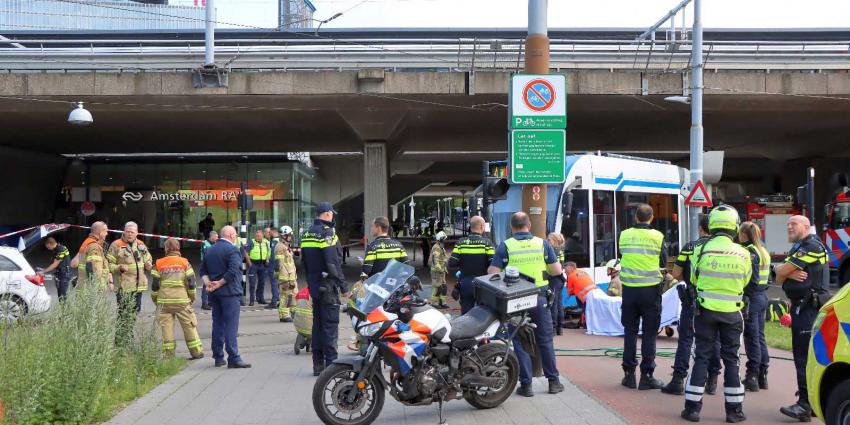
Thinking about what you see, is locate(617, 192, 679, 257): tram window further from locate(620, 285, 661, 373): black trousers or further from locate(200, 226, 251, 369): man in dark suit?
locate(200, 226, 251, 369): man in dark suit

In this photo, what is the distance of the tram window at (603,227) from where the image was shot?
14.2m

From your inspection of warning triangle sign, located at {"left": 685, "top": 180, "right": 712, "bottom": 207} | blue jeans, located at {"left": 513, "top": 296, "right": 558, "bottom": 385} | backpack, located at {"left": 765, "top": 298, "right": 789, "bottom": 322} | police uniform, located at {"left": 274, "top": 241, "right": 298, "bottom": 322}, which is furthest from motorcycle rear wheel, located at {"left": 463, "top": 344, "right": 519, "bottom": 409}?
warning triangle sign, located at {"left": 685, "top": 180, "right": 712, "bottom": 207}

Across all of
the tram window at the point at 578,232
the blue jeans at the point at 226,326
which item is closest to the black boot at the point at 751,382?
the blue jeans at the point at 226,326

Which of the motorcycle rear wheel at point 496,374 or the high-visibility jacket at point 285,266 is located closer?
the motorcycle rear wheel at point 496,374

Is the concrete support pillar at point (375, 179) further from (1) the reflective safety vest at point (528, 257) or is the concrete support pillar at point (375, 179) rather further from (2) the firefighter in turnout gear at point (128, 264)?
(1) the reflective safety vest at point (528, 257)

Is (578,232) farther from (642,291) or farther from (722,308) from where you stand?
(722,308)

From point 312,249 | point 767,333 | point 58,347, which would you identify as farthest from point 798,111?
point 58,347

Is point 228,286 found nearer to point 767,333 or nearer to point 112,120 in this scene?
point 767,333

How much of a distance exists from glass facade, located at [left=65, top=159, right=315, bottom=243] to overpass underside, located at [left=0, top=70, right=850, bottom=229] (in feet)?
4.63

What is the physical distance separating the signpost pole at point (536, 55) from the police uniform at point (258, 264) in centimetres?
858

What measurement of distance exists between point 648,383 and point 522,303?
6.30 ft

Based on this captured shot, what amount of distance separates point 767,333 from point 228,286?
7777mm

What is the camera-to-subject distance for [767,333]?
38.0 feet

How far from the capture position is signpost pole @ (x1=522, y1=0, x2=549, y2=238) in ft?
33.6
